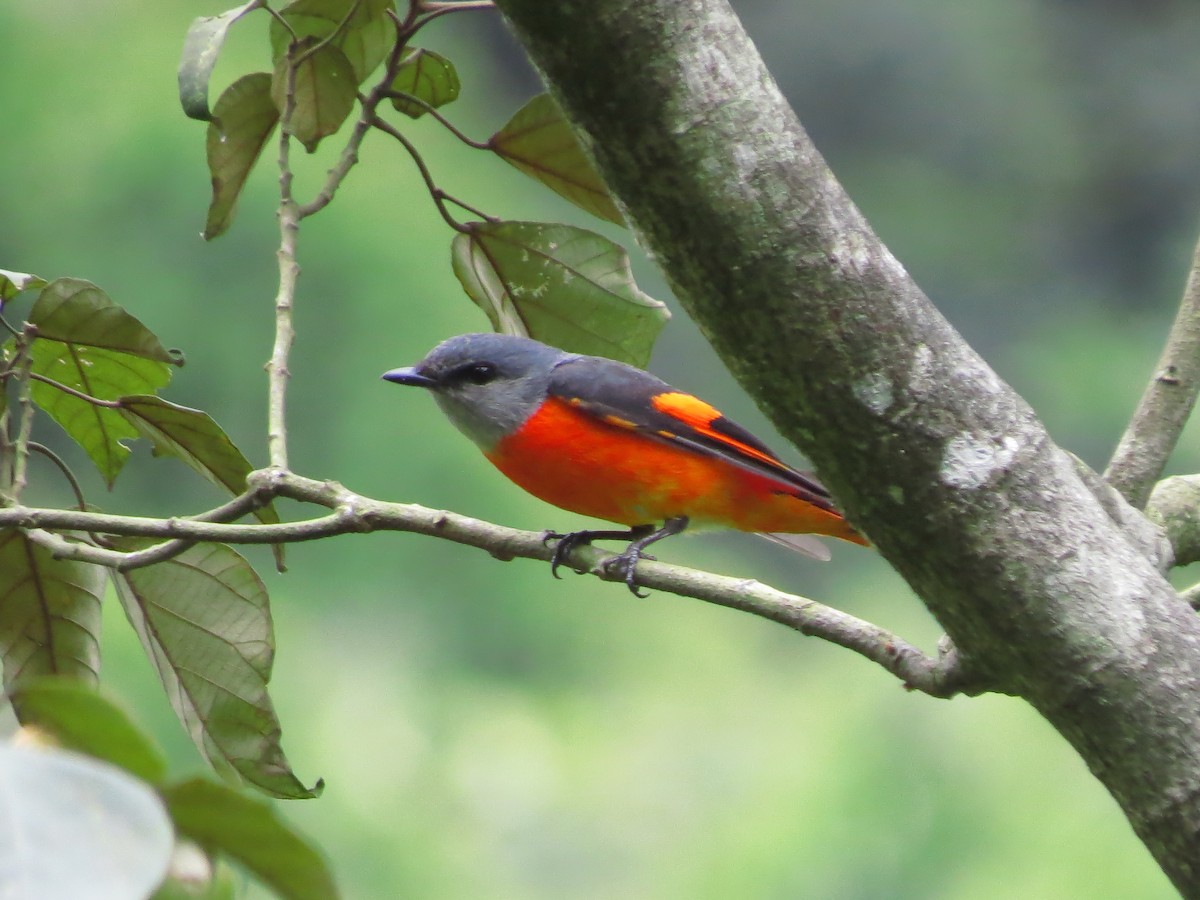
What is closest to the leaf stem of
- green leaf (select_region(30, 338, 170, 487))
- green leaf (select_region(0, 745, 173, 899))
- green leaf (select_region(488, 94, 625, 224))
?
green leaf (select_region(488, 94, 625, 224))

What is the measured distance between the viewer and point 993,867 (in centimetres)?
739

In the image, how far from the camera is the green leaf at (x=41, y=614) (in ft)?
5.92

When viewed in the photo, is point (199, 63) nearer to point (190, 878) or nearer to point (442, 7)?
point (442, 7)

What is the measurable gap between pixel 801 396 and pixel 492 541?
26.2 inches

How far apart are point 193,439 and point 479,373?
108 cm

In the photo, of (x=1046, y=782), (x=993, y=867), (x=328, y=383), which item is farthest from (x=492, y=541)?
(x=328, y=383)

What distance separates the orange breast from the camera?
9.00 ft

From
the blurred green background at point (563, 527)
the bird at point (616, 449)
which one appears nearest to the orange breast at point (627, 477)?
the bird at point (616, 449)

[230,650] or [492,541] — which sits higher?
[492,541]

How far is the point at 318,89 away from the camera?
2227mm

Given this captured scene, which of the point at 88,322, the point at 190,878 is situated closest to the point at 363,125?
the point at 88,322

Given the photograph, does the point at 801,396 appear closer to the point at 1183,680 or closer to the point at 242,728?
the point at 1183,680

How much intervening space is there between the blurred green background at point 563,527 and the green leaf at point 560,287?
4.82m

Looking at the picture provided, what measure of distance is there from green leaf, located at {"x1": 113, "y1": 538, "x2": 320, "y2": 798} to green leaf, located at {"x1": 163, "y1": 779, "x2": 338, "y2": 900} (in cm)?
98
